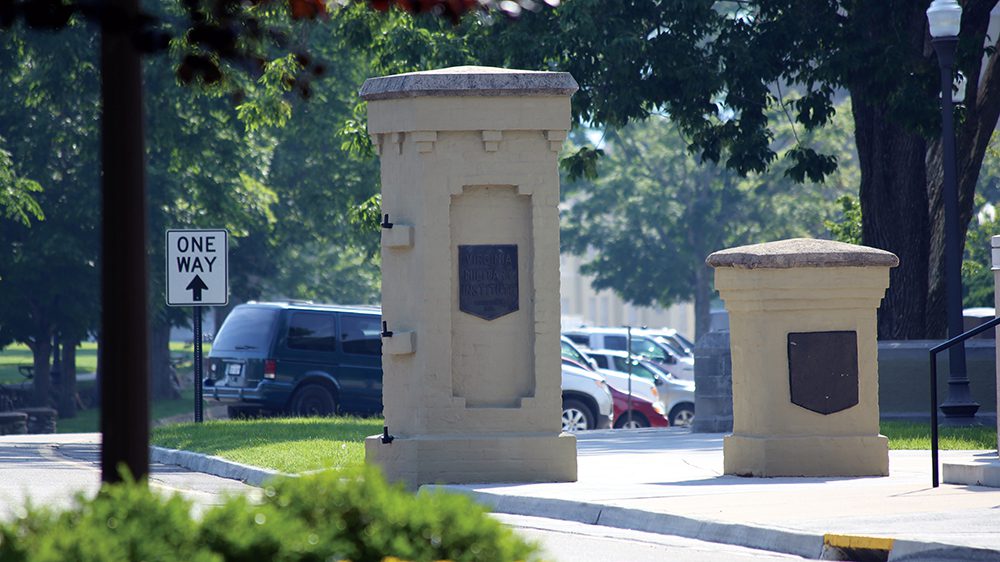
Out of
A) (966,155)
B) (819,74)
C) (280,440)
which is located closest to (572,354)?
(819,74)

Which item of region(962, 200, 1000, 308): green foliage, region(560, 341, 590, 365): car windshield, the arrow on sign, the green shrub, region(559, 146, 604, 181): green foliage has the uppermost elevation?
region(559, 146, 604, 181): green foliage

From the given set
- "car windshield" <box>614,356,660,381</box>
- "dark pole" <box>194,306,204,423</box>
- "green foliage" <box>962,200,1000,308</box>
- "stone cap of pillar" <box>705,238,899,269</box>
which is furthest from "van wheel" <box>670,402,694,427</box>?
"stone cap of pillar" <box>705,238,899,269</box>

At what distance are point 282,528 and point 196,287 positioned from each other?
15.9 meters

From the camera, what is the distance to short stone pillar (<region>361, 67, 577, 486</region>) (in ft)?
47.1

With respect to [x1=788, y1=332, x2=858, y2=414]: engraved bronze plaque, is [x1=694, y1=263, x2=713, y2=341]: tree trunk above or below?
above

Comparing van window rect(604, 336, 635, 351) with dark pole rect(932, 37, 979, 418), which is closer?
dark pole rect(932, 37, 979, 418)

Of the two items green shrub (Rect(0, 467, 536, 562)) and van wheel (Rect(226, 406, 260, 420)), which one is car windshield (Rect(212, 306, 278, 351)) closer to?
van wheel (Rect(226, 406, 260, 420))

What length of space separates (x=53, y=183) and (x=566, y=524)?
2538cm

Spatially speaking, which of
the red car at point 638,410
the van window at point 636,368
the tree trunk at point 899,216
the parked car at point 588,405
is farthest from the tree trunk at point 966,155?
the van window at point 636,368

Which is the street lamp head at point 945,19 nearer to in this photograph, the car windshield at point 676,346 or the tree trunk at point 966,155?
the tree trunk at point 966,155

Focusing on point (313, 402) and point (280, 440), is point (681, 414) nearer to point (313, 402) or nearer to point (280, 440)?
point (313, 402)

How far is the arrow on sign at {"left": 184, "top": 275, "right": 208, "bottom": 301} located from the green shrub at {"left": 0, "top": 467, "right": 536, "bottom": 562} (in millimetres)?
15057

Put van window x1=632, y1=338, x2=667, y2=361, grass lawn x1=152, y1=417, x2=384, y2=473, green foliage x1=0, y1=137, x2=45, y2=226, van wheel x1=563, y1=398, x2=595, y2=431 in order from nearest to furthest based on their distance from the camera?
grass lawn x1=152, y1=417, x2=384, y2=473
van wheel x1=563, y1=398, x2=595, y2=431
green foliage x1=0, y1=137, x2=45, y2=226
van window x1=632, y1=338, x2=667, y2=361

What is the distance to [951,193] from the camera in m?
20.5
